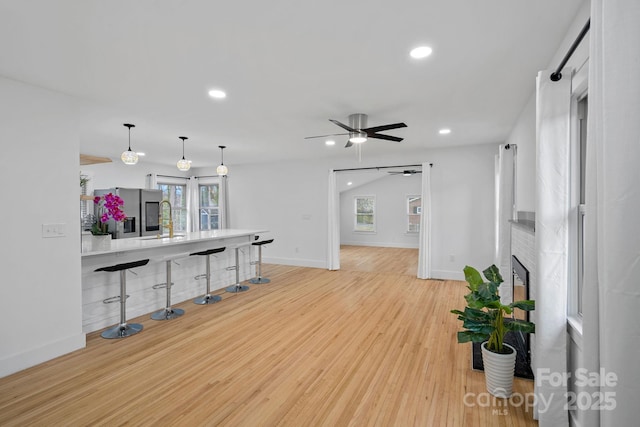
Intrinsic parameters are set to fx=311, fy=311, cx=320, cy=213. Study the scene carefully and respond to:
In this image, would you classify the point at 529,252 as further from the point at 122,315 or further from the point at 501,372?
the point at 122,315

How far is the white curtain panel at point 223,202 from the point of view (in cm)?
832

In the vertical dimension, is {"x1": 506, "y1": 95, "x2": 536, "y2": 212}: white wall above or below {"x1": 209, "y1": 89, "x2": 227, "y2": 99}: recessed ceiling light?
below

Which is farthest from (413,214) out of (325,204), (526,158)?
(526,158)

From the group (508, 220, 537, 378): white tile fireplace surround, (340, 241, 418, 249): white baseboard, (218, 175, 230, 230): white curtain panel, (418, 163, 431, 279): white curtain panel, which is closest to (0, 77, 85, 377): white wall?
(508, 220, 537, 378): white tile fireplace surround

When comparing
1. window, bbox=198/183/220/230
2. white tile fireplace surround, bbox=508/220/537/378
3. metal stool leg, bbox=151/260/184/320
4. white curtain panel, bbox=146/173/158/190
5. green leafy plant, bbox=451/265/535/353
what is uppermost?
white curtain panel, bbox=146/173/158/190

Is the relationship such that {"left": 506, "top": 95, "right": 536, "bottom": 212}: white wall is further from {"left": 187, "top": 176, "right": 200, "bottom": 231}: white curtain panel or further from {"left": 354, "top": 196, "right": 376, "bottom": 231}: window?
{"left": 187, "top": 176, "right": 200, "bottom": 231}: white curtain panel

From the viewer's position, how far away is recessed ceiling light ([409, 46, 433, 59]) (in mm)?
2275

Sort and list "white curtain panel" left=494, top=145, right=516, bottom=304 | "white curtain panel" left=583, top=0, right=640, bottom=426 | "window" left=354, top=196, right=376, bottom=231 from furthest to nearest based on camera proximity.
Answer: "window" left=354, top=196, right=376, bottom=231, "white curtain panel" left=494, top=145, right=516, bottom=304, "white curtain panel" left=583, top=0, right=640, bottom=426

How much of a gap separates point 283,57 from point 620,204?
2.22 m

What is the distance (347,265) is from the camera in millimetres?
7758

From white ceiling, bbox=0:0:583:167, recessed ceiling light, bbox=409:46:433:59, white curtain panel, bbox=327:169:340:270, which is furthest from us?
white curtain panel, bbox=327:169:340:270

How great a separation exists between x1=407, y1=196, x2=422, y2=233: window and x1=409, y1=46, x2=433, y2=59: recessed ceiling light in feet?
28.0

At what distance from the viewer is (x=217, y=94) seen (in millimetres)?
3203

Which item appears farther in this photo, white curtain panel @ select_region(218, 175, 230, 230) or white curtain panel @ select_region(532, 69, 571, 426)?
white curtain panel @ select_region(218, 175, 230, 230)
